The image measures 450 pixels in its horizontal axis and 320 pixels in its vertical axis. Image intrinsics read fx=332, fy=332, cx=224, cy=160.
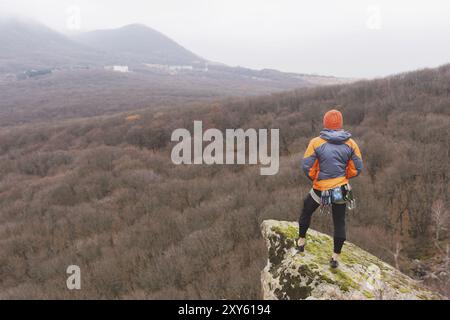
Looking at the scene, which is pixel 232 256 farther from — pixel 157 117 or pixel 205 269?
pixel 157 117

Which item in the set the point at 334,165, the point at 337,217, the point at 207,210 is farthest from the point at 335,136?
the point at 207,210

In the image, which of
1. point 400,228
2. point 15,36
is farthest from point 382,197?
point 15,36

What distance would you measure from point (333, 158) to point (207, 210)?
222 inches

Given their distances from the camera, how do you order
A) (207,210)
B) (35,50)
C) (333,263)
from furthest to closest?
(35,50) < (207,210) < (333,263)

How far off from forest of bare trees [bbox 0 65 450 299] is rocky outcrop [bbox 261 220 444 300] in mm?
655

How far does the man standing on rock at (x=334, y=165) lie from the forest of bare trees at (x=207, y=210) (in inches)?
29.4

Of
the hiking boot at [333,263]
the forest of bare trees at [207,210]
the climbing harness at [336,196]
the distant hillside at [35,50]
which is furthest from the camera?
the distant hillside at [35,50]

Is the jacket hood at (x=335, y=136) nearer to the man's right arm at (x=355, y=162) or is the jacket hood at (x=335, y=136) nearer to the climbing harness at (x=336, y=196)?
the man's right arm at (x=355, y=162)

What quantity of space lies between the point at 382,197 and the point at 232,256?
395cm

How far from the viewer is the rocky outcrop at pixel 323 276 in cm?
333

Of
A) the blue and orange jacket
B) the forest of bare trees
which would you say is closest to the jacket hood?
the blue and orange jacket

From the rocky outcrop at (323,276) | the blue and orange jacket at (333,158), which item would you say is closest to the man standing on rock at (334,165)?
the blue and orange jacket at (333,158)

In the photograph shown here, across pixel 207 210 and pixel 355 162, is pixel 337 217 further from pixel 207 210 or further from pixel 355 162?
pixel 207 210

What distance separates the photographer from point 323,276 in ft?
11.2
